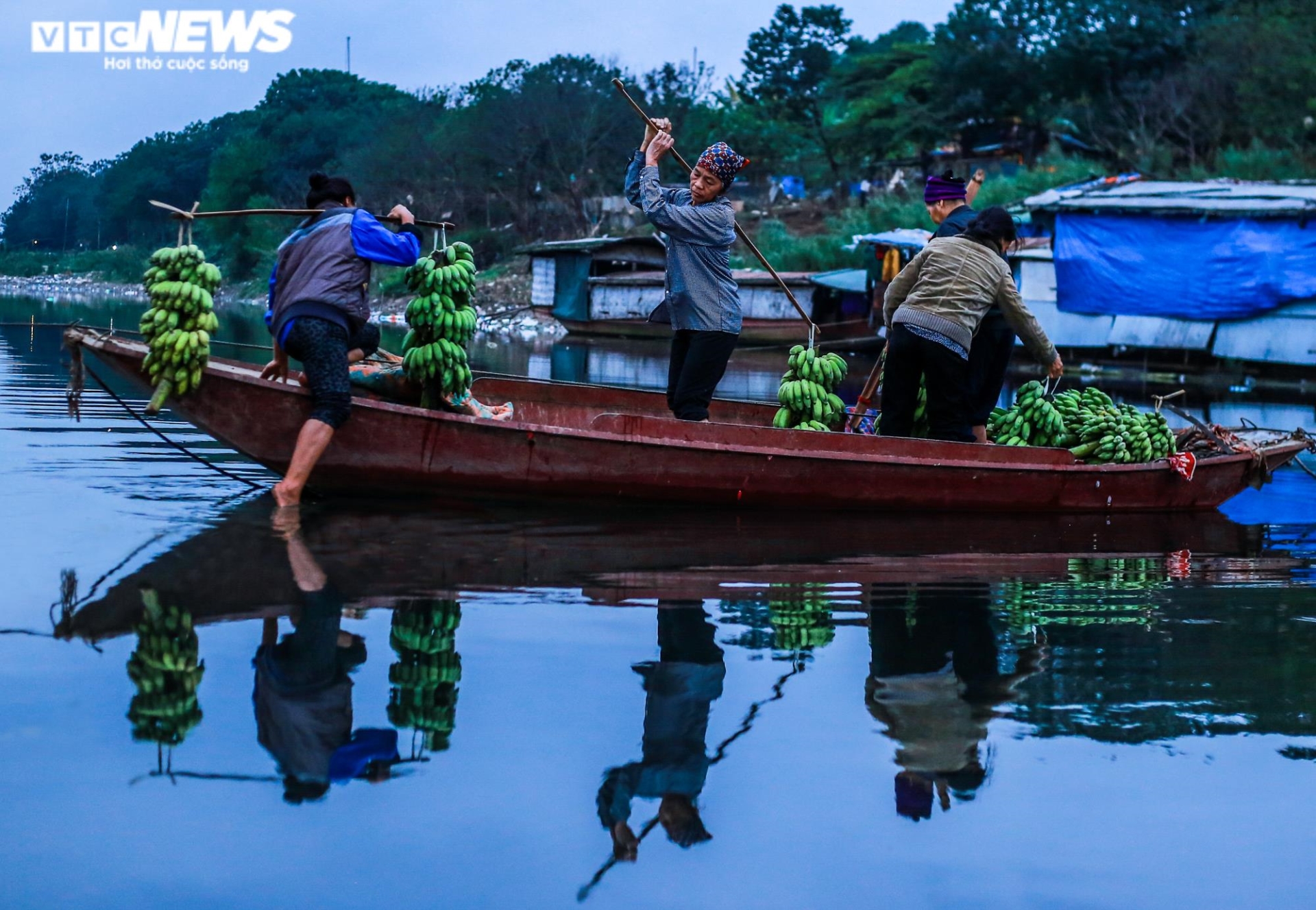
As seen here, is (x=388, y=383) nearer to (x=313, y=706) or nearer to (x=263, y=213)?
(x=263, y=213)

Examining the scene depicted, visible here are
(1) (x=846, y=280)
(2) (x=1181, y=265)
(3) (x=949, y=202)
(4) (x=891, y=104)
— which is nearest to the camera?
(3) (x=949, y=202)

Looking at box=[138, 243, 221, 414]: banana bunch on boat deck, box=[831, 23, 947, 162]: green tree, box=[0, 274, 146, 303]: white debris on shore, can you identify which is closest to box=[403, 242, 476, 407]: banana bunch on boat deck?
box=[138, 243, 221, 414]: banana bunch on boat deck

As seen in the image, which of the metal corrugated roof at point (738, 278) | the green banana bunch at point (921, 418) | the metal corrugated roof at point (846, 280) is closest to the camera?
the green banana bunch at point (921, 418)

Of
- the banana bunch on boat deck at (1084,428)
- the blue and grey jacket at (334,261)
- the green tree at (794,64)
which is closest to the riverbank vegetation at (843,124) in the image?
the green tree at (794,64)

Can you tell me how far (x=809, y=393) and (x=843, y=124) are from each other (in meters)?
35.9

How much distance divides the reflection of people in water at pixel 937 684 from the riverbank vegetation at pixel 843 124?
2072 centimetres

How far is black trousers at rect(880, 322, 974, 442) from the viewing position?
629cm

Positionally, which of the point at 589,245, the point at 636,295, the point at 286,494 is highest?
the point at 589,245

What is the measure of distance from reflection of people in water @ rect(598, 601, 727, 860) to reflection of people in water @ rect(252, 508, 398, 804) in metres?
0.54

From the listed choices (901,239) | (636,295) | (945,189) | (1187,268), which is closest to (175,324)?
(945,189)

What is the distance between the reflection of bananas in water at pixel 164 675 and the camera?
2990 mm

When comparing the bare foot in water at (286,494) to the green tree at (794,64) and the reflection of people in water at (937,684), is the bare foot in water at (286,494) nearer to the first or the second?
the reflection of people in water at (937,684)

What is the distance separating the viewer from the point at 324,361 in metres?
5.61

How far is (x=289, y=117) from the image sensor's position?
63.7 metres
